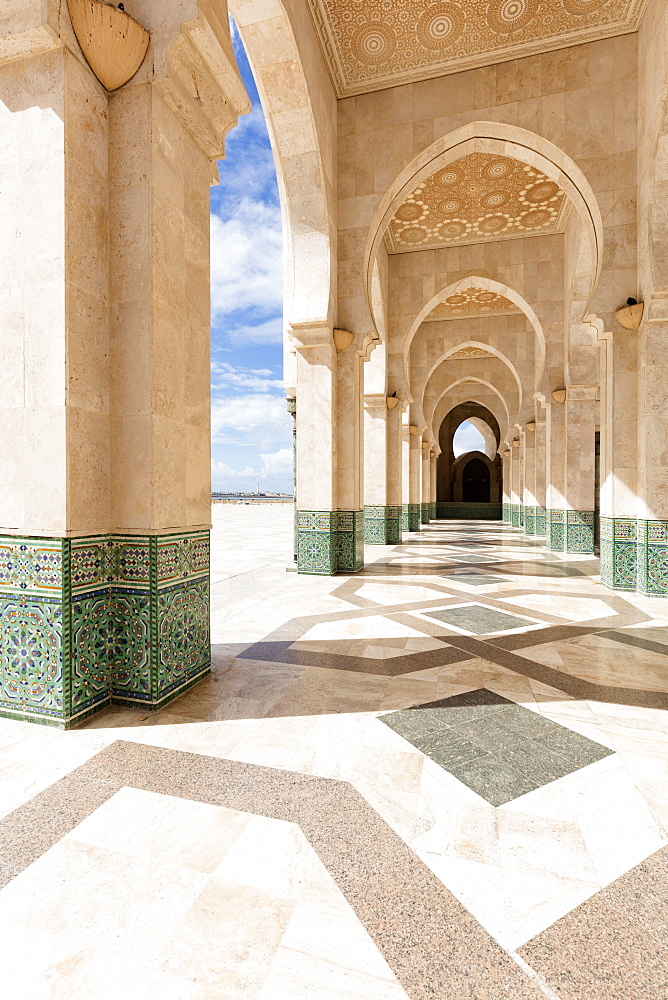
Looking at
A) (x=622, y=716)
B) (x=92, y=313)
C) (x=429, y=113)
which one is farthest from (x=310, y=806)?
(x=429, y=113)

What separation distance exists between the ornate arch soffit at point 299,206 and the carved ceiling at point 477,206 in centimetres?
296

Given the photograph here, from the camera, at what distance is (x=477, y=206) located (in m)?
8.89

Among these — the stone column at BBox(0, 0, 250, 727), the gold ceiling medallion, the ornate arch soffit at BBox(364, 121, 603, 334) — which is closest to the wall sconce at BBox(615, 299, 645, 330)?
the ornate arch soffit at BBox(364, 121, 603, 334)

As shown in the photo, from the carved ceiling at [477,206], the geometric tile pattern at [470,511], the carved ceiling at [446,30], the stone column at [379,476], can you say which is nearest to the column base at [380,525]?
the stone column at [379,476]

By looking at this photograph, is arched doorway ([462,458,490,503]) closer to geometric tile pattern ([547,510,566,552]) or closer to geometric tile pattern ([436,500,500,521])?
geometric tile pattern ([436,500,500,521])

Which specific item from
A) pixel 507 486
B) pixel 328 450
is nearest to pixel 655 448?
pixel 328 450

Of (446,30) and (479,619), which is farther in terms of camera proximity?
(446,30)

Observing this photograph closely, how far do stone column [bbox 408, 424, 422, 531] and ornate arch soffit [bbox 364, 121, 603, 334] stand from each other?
7746 millimetres

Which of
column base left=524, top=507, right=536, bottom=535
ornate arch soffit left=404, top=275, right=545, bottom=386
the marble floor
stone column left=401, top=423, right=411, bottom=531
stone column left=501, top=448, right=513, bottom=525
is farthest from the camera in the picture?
stone column left=501, top=448, right=513, bottom=525

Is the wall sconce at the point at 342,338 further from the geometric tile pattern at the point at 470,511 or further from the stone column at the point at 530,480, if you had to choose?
the geometric tile pattern at the point at 470,511

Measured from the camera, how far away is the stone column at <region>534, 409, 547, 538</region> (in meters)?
12.6

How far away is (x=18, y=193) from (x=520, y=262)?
9.75 meters

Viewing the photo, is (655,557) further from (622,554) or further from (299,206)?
(299,206)

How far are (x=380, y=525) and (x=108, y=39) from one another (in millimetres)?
8616
